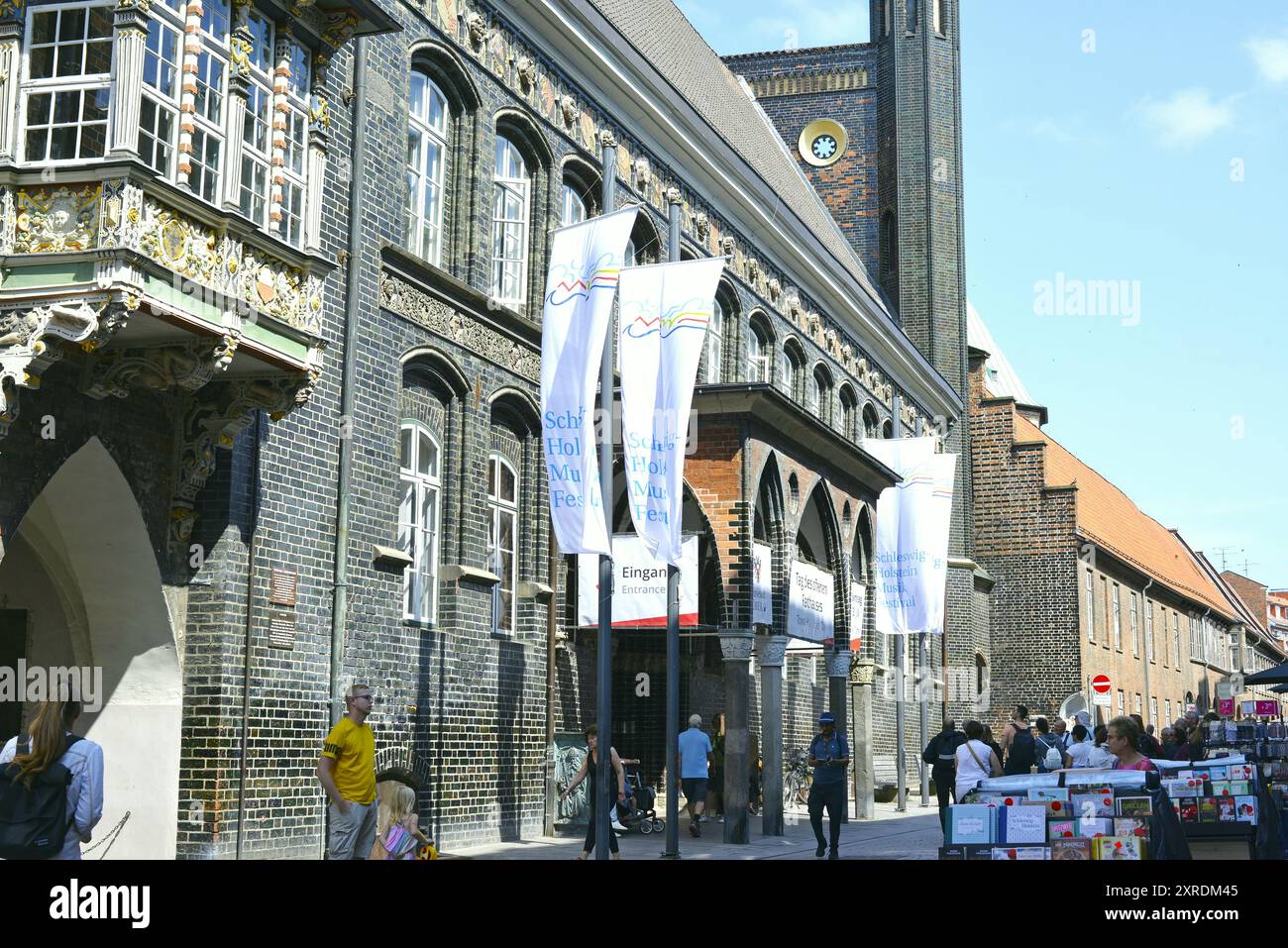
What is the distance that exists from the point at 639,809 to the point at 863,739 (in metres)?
6.48

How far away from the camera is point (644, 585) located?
21.6m

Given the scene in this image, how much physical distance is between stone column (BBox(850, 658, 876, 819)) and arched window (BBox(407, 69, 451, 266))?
13.1 meters

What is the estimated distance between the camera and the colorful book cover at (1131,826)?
10258 mm

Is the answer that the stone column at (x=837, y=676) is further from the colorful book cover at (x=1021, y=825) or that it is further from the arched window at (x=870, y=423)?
the colorful book cover at (x=1021, y=825)

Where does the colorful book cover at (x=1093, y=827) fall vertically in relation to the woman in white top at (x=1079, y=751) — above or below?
below

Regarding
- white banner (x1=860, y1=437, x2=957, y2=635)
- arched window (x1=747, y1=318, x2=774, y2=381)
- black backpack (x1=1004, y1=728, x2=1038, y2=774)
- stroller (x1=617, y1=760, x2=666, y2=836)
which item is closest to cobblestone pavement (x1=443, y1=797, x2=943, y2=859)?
stroller (x1=617, y1=760, x2=666, y2=836)

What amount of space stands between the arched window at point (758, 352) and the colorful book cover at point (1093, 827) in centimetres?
2263

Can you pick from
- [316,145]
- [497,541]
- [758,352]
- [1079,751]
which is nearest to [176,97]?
[316,145]

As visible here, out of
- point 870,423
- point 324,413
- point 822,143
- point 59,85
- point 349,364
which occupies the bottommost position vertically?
point 324,413

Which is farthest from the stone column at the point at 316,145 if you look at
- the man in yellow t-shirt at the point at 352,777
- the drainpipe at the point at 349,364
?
the man in yellow t-shirt at the point at 352,777

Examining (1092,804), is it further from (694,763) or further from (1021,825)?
(694,763)

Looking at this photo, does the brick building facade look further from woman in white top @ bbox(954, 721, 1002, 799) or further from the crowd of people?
woman in white top @ bbox(954, 721, 1002, 799)
